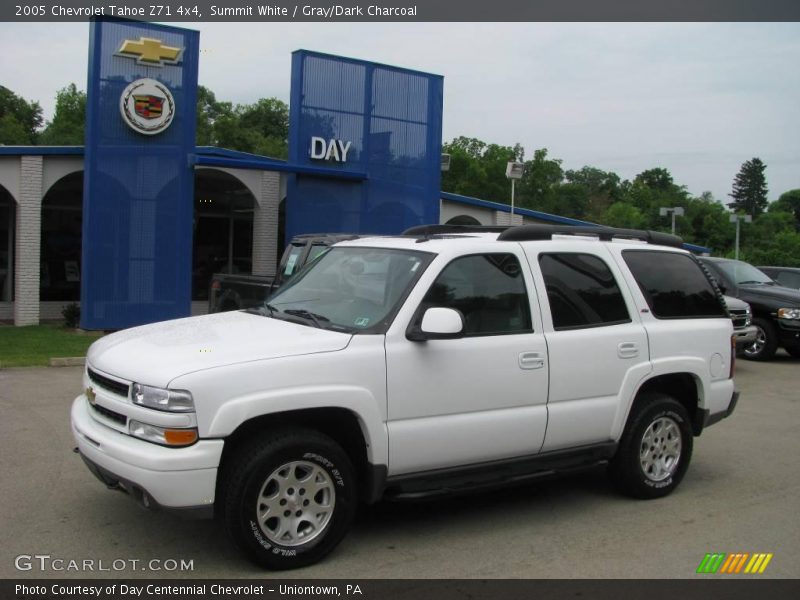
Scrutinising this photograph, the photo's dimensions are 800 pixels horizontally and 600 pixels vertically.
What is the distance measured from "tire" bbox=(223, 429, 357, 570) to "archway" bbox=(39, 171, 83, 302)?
16836mm

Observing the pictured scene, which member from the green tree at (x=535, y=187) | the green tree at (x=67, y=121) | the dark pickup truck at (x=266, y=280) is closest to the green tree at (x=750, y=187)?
the green tree at (x=535, y=187)

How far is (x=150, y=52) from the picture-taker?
631 inches

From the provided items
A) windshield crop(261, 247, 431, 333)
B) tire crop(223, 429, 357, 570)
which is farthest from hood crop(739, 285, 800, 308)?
tire crop(223, 429, 357, 570)

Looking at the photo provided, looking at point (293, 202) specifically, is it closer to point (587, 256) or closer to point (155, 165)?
point (155, 165)

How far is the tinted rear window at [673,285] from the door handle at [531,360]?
4.34ft

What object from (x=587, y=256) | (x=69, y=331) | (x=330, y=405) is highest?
(x=587, y=256)

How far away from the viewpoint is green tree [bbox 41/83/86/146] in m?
55.8

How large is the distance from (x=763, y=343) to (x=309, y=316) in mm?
11923

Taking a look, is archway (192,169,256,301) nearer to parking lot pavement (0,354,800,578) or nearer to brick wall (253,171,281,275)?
brick wall (253,171,281,275)

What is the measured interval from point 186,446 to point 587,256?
10.5ft

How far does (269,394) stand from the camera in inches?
170

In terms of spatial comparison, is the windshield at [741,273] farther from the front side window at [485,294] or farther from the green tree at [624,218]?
the green tree at [624,218]

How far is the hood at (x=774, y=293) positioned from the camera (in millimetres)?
14273
